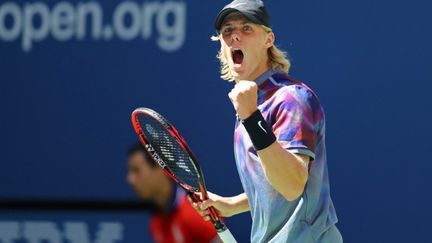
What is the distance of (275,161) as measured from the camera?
9.49ft

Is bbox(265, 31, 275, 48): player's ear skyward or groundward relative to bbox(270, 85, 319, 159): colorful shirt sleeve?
skyward

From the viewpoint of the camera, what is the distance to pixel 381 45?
17.3 feet

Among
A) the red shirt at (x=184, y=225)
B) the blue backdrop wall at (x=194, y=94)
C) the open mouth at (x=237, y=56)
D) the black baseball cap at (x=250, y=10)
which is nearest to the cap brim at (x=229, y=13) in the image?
the black baseball cap at (x=250, y=10)

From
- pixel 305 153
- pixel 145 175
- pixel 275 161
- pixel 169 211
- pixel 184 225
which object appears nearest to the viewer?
pixel 275 161

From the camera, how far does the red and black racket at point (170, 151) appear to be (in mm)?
3713

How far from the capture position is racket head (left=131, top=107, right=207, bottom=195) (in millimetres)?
3730

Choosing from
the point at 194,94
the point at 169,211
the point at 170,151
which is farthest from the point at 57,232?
the point at 170,151

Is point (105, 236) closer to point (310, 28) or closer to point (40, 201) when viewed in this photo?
point (40, 201)

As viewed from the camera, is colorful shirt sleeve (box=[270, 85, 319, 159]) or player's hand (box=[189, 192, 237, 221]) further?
player's hand (box=[189, 192, 237, 221])

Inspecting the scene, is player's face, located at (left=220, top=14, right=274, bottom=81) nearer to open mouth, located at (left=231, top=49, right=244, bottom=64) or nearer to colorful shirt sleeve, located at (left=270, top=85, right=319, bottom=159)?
open mouth, located at (left=231, top=49, right=244, bottom=64)

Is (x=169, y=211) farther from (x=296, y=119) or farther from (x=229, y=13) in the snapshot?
(x=296, y=119)

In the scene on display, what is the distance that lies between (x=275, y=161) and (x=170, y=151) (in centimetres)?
105

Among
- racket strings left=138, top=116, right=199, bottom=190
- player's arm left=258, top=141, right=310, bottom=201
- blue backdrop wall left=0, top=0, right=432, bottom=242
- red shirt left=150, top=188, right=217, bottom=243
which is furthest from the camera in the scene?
blue backdrop wall left=0, top=0, right=432, bottom=242

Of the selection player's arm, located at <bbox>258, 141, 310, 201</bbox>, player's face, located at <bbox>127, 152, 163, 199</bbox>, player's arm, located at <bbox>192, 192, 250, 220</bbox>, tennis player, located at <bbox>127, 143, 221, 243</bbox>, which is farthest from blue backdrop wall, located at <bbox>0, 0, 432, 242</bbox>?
player's arm, located at <bbox>258, 141, 310, 201</bbox>
